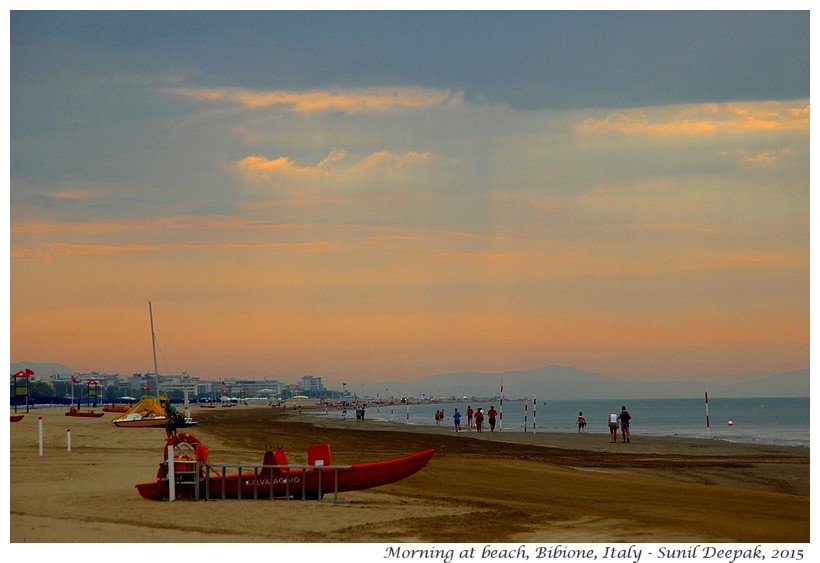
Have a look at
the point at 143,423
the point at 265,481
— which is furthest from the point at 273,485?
the point at 143,423

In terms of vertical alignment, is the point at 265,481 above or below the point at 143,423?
above

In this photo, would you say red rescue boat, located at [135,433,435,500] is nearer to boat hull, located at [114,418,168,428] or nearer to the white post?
the white post

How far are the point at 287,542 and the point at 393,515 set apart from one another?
2824mm

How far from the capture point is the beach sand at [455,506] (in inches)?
569

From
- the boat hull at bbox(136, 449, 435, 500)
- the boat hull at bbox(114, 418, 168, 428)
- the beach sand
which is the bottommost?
the boat hull at bbox(114, 418, 168, 428)

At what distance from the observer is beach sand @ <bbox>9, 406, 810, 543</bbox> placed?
1445cm

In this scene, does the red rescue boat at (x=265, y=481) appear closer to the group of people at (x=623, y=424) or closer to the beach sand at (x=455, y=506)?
the beach sand at (x=455, y=506)

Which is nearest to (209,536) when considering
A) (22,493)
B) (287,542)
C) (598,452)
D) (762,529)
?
(287,542)

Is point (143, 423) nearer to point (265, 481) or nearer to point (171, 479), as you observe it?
point (171, 479)

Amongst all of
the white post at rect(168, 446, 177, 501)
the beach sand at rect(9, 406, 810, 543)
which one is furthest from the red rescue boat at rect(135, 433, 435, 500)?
the beach sand at rect(9, 406, 810, 543)

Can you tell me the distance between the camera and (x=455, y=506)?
57.6ft

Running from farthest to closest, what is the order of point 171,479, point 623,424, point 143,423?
1. point 143,423
2. point 623,424
3. point 171,479

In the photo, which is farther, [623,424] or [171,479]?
[623,424]

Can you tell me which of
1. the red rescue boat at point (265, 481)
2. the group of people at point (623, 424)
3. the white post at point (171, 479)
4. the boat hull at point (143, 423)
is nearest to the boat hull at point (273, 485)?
the red rescue boat at point (265, 481)
